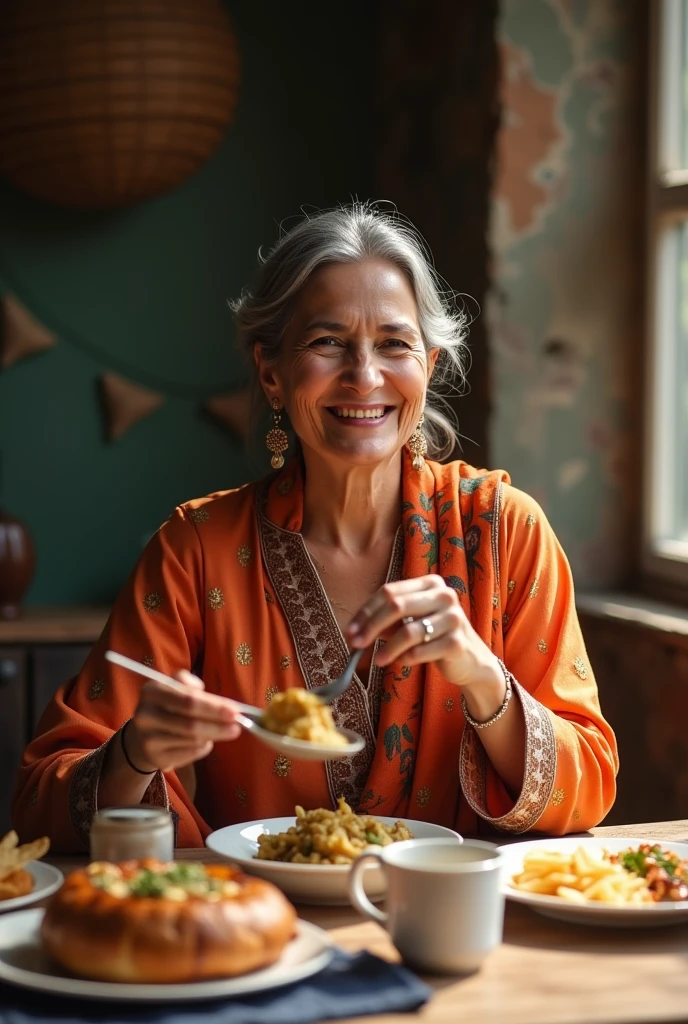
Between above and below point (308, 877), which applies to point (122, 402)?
above

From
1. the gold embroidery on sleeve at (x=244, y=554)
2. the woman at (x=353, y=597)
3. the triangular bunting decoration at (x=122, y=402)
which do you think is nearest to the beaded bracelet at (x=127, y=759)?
the woman at (x=353, y=597)

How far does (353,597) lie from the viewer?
198 centimetres

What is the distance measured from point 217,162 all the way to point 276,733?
2.76 metres

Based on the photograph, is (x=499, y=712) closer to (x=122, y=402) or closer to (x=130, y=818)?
(x=130, y=818)

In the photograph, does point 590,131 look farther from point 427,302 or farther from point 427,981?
point 427,981

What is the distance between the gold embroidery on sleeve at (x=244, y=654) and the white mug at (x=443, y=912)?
29.6 inches

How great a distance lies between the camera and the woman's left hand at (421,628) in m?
1.44

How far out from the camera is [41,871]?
1.40m

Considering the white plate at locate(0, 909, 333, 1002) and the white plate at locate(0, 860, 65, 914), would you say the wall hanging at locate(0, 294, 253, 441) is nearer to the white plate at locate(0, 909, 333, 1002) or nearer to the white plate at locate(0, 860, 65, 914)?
the white plate at locate(0, 860, 65, 914)

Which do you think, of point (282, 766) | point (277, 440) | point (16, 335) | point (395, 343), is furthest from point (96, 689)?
point (16, 335)

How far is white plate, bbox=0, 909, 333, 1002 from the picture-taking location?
1039 mm

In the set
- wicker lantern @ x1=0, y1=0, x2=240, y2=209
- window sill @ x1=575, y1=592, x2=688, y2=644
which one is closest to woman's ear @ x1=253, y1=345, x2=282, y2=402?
window sill @ x1=575, y1=592, x2=688, y2=644

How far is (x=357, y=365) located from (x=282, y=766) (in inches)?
→ 22.0

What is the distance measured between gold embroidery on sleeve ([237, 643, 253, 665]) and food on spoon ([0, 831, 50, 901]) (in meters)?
0.57
